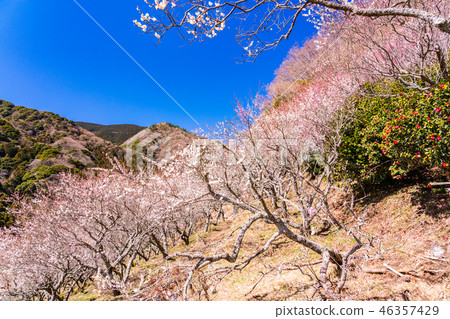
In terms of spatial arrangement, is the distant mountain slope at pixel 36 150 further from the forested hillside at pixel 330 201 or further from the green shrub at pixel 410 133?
the green shrub at pixel 410 133

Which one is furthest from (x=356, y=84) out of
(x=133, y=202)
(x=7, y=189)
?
(x=7, y=189)

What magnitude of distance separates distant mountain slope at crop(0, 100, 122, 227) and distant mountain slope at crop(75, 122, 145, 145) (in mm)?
12978

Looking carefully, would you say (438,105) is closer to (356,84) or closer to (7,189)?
(356,84)

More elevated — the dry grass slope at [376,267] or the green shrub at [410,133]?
the green shrub at [410,133]

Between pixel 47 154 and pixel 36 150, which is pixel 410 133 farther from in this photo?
pixel 36 150

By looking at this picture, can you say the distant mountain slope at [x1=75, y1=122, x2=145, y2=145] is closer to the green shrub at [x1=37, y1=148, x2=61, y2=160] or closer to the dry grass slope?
the green shrub at [x1=37, y1=148, x2=61, y2=160]

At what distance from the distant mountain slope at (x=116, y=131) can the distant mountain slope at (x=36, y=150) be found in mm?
12978

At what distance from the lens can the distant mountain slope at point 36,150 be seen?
93.3 feet

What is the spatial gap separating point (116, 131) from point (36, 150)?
153ft

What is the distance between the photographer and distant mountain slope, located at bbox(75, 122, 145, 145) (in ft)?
234

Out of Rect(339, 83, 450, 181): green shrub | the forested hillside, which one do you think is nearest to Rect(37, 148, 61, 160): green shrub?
the forested hillside

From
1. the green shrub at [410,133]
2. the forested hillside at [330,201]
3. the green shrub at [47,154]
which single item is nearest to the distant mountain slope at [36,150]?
the green shrub at [47,154]
